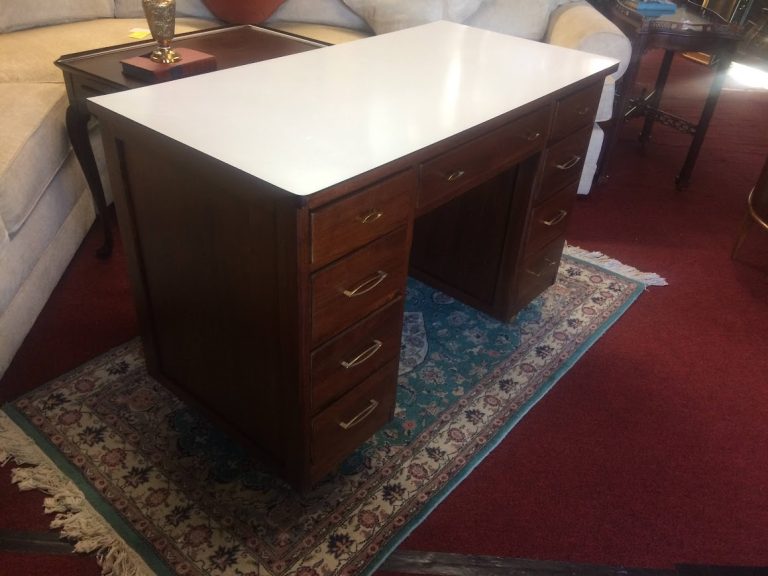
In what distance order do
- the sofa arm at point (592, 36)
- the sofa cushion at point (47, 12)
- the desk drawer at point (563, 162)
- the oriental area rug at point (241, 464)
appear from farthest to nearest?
1. the sofa cushion at point (47, 12)
2. the sofa arm at point (592, 36)
3. the desk drawer at point (563, 162)
4. the oriental area rug at point (241, 464)

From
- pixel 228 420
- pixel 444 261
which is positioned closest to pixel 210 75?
pixel 228 420

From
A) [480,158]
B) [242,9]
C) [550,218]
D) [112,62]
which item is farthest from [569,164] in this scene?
[242,9]

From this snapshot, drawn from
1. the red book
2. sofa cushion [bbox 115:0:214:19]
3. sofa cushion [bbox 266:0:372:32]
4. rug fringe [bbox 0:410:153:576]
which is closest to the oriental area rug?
rug fringe [bbox 0:410:153:576]

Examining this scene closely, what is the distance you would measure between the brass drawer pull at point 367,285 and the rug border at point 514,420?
1.65 ft

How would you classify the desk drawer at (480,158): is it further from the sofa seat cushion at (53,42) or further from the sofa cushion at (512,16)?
the sofa seat cushion at (53,42)

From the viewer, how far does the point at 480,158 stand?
50.8 inches

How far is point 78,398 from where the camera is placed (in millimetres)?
1527

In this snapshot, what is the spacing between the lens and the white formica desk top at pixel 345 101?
102 cm

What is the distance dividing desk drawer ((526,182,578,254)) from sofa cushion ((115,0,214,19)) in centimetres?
171

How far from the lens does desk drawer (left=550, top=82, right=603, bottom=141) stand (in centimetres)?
152

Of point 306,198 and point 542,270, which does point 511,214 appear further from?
point 306,198

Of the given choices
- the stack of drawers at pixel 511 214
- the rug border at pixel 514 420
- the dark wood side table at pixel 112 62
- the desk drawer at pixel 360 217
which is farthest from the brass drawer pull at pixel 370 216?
the dark wood side table at pixel 112 62

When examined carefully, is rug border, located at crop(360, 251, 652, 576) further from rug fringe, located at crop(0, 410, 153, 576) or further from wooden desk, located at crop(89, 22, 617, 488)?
rug fringe, located at crop(0, 410, 153, 576)

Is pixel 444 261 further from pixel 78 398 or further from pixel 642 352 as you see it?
pixel 78 398
